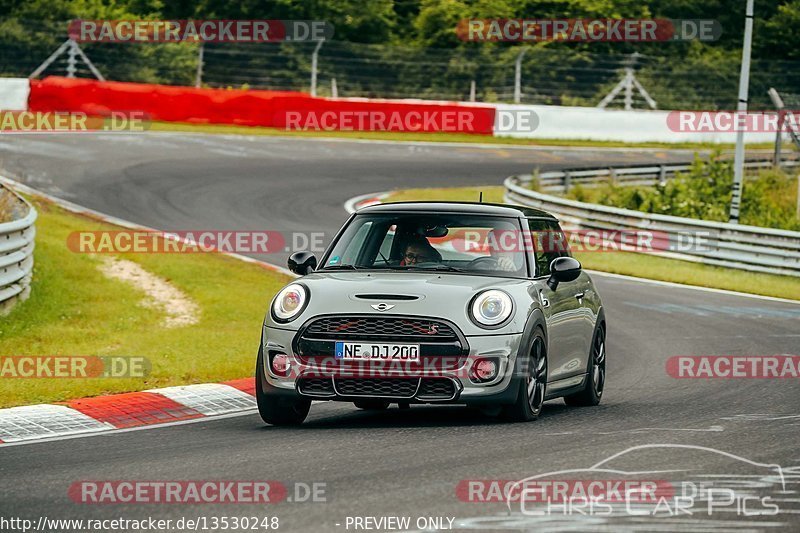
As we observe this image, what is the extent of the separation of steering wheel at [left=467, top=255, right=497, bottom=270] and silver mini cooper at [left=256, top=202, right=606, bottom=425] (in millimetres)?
10

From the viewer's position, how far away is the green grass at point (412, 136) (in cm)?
4053

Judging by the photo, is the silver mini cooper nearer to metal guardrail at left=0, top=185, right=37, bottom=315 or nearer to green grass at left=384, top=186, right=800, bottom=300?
metal guardrail at left=0, top=185, right=37, bottom=315

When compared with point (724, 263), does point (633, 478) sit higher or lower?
higher

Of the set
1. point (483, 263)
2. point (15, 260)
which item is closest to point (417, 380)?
point (483, 263)

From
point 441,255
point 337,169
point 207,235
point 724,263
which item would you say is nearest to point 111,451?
point 441,255

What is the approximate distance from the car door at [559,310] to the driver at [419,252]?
2.41ft

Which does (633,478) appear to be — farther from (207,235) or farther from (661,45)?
(661,45)

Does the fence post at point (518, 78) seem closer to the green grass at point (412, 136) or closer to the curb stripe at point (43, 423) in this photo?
the green grass at point (412, 136)

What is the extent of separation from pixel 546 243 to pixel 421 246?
107 centimetres

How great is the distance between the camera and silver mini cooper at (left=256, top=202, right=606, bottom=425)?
907cm

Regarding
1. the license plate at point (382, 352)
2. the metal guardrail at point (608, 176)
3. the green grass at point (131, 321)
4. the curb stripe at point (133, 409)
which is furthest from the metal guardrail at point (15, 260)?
the metal guardrail at point (608, 176)

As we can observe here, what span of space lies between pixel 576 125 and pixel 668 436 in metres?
36.5

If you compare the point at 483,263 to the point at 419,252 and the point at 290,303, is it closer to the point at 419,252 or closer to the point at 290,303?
the point at 419,252

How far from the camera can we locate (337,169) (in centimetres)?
3412
